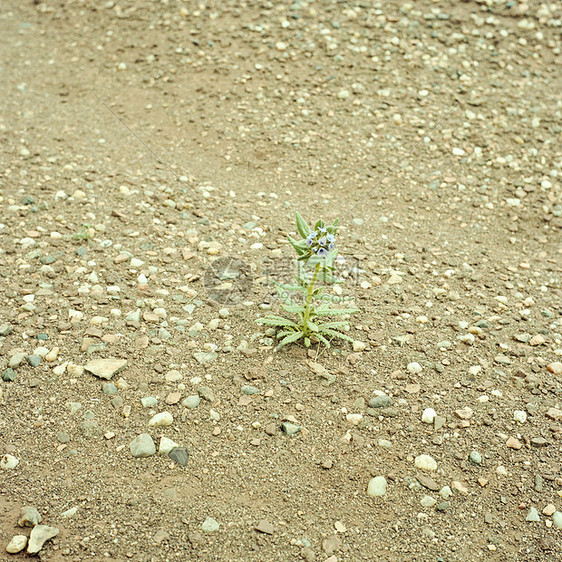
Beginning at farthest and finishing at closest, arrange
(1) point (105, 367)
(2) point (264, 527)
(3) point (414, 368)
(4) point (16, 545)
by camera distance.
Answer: (3) point (414, 368), (1) point (105, 367), (2) point (264, 527), (4) point (16, 545)

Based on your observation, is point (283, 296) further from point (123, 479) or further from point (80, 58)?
point (80, 58)

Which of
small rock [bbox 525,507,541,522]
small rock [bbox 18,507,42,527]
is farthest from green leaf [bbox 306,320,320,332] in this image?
small rock [bbox 18,507,42,527]

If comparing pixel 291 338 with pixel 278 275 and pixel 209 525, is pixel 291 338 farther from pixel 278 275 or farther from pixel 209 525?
pixel 209 525

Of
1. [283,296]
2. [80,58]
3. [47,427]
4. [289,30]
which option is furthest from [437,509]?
[80,58]

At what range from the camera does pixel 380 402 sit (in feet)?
9.96

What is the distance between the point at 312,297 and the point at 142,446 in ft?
3.91

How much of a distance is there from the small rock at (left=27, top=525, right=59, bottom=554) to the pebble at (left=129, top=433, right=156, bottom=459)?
46cm

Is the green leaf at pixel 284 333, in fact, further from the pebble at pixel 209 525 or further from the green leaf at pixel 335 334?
the pebble at pixel 209 525

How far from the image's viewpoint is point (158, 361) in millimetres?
3213

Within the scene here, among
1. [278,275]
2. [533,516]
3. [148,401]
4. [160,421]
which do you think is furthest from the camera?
[278,275]

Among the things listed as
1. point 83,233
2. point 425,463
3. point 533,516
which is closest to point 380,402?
point 425,463

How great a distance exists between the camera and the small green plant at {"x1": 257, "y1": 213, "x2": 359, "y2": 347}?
117 inches

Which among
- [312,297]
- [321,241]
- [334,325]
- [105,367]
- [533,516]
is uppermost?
[321,241]

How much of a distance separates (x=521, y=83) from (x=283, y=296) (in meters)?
3.89
